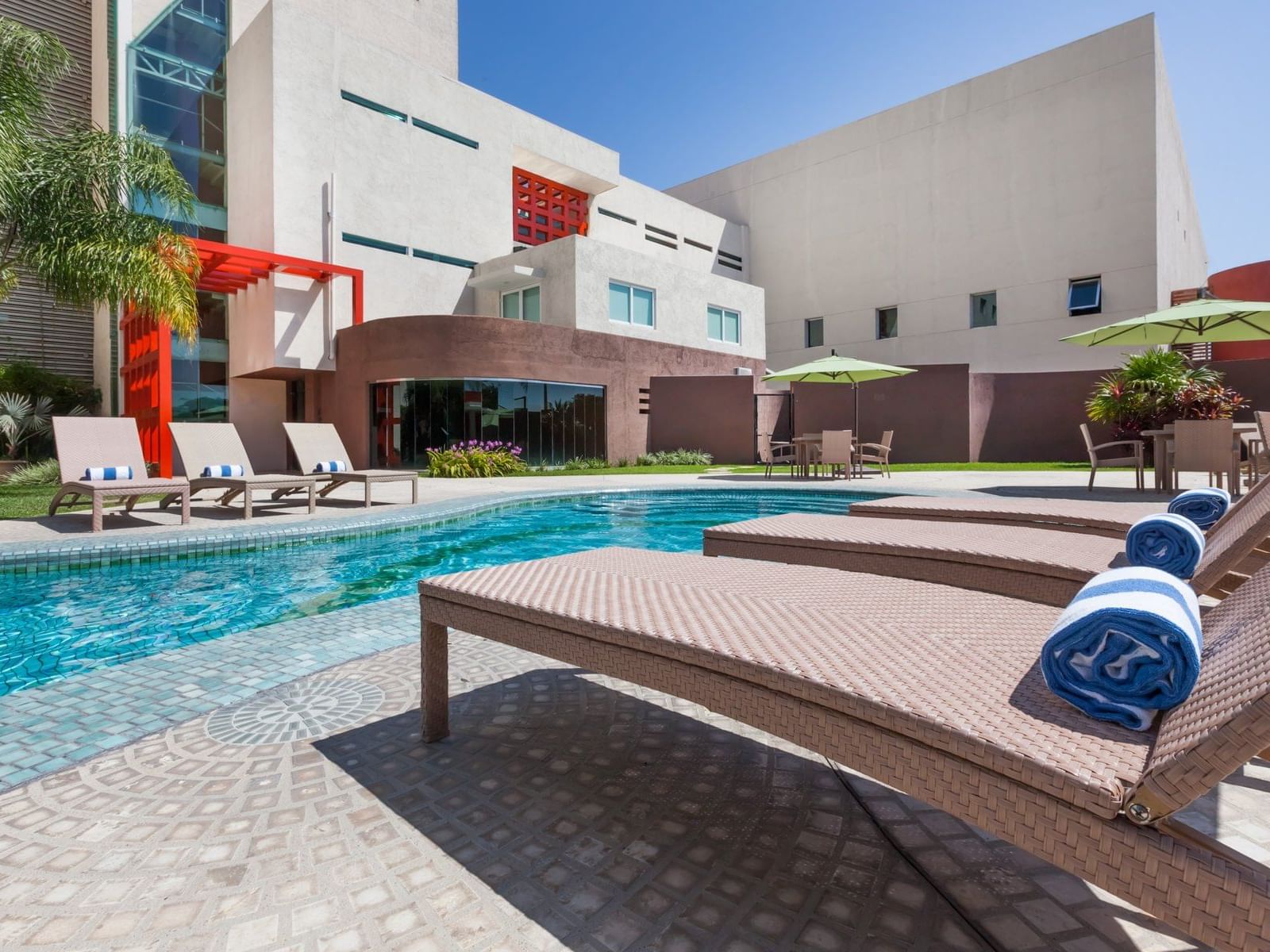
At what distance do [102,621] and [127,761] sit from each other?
2945 millimetres

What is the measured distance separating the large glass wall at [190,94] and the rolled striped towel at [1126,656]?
19904 millimetres

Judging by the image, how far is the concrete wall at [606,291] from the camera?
735 inches

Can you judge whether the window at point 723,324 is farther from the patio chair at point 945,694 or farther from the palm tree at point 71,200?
the patio chair at point 945,694

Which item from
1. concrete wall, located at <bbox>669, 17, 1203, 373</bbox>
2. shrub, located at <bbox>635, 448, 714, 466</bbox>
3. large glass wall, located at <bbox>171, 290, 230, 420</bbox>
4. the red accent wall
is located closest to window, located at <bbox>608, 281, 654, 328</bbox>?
shrub, located at <bbox>635, 448, 714, 466</bbox>

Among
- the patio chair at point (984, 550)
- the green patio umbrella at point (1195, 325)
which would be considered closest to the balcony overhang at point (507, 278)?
the green patio umbrella at point (1195, 325)

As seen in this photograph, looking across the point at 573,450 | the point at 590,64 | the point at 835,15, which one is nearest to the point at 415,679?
the point at 573,450

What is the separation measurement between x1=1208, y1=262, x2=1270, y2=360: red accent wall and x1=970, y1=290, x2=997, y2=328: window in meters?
5.78

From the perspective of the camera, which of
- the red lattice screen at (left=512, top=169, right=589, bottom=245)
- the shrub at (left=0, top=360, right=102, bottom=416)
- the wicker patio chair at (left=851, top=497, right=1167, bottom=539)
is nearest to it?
the wicker patio chair at (left=851, top=497, right=1167, bottom=539)

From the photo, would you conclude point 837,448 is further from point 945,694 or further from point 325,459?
point 945,694

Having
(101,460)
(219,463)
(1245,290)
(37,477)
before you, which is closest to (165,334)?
(37,477)

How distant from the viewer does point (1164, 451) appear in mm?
8500

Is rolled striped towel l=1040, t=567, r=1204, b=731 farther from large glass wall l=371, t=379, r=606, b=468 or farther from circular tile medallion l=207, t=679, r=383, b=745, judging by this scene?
large glass wall l=371, t=379, r=606, b=468

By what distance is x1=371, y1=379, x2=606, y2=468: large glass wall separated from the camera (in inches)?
650

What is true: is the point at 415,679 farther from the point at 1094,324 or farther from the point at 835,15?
the point at 1094,324
